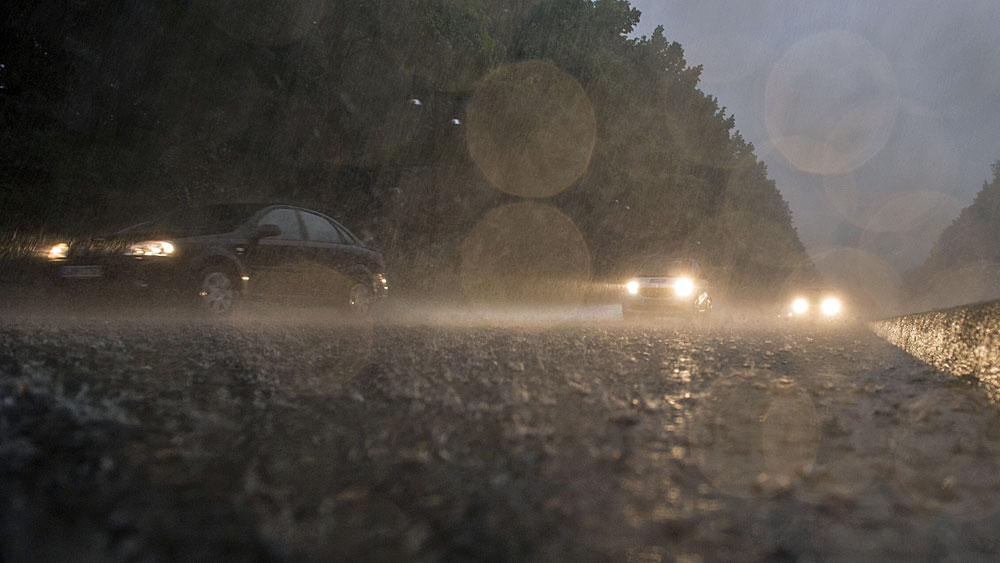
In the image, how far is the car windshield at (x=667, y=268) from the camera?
16938 millimetres

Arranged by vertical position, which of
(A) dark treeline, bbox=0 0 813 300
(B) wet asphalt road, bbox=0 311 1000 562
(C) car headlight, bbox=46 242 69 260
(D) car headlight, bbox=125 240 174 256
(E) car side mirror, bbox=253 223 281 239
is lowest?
(B) wet asphalt road, bbox=0 311 1000 562

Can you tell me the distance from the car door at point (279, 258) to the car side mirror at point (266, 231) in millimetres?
62

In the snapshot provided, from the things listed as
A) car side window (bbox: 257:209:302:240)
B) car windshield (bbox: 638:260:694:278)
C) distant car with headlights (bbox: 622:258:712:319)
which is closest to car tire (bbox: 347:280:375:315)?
car side window (bbox: 257:209:302:240)

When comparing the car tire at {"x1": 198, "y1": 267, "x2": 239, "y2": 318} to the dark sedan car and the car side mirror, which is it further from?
the car side mirror

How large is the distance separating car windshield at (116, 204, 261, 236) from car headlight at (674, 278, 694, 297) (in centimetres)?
958

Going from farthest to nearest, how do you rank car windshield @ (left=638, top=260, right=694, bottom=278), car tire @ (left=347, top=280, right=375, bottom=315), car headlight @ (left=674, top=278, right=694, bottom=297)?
car windshield @ (left=638, top=260, right=694, bottom=278)
car headlight @ (left=674, top=278, right=694, bottom=297)
car tire @ (left=347, top=280, right=375, bottom=315)

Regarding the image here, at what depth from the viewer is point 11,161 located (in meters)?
12.4

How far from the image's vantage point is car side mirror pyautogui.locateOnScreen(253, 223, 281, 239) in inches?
406

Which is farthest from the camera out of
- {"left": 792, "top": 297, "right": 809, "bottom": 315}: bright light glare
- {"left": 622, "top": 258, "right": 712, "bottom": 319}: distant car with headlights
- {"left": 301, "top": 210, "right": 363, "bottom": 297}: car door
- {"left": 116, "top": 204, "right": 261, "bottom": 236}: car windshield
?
{"left": 792, "top": 297, "right": 809, "bottom": 315}: bright light glare

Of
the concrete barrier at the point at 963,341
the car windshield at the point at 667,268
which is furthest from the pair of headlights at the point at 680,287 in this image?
the concrete barrier at the point at 963,341

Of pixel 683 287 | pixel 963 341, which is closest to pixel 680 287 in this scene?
pixel 683 287

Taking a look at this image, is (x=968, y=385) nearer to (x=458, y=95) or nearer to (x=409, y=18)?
(x=409, y=18)

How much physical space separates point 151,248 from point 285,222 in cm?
200

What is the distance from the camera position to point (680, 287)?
16.4m
